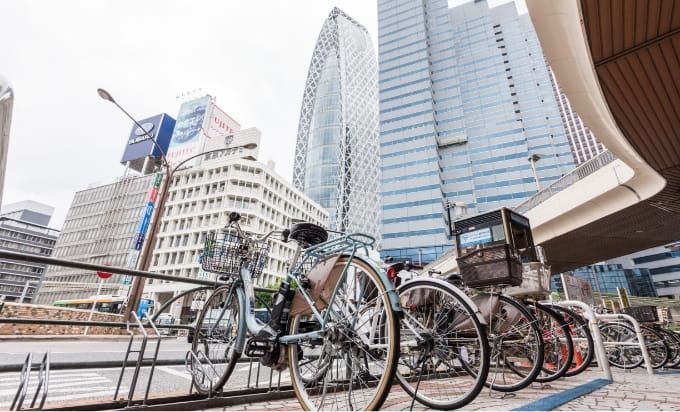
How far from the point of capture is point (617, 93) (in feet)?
23.2

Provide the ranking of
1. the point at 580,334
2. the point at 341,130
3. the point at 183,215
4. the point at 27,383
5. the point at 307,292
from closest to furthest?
the point at 27,383 < the point at 307,292 < the point at 580,334 < the point at 183,215 < the point at 341,130

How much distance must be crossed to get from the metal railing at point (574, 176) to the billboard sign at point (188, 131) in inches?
1915

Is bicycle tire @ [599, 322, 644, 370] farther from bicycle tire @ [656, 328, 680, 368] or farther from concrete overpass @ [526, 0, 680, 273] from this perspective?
concrete overpass @ [526, 0, 680, 273]

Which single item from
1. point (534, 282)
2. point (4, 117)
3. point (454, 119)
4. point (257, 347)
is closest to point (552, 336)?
point (534, 282)

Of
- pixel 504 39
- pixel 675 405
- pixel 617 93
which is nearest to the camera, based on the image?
pixel 675 405

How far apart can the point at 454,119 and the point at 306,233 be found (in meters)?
76.0

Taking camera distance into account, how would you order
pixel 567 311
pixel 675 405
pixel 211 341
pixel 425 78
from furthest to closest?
1. pixel 425 78
2. pixel 567 311
3. pixel 211 341
4. pixel 675 405

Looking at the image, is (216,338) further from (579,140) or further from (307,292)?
(579,140)

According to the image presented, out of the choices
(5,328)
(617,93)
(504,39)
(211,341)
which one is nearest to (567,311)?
(211,341)

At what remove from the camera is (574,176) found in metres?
15.7

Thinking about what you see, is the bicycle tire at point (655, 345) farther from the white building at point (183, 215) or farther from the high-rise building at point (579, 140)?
the high-rise building at point (579, 140)

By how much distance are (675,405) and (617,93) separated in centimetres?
711

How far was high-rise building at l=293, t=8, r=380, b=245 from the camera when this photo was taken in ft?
277

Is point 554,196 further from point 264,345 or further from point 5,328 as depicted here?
point 5,328
